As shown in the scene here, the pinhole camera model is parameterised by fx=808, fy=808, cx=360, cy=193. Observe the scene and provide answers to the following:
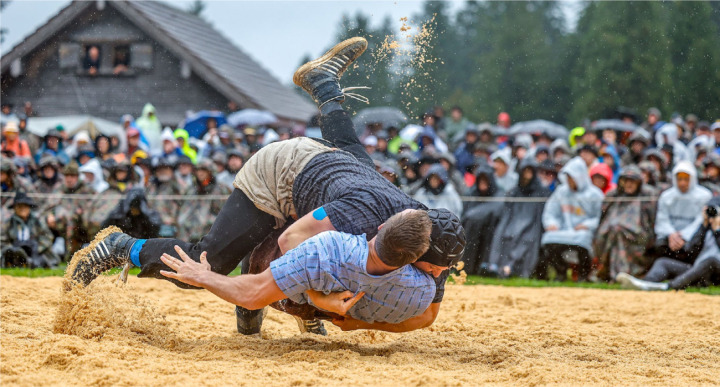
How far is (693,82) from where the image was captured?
24453mm

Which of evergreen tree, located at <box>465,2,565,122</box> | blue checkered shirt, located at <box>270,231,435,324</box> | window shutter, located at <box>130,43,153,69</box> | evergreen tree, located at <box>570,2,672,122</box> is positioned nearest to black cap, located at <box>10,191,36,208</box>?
blue checkered shirt, located at <box>270,231,435,324</box>

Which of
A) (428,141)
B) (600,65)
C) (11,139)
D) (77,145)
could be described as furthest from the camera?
(600,65)

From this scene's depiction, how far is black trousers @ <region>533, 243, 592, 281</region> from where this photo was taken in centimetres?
862

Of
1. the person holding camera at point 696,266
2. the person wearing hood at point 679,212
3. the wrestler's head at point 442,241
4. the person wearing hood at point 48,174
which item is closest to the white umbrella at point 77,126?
the person wearing hood at point 48,174

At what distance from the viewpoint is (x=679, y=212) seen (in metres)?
8.31

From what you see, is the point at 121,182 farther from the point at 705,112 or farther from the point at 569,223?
the point at 705,112

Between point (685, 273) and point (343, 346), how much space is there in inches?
182

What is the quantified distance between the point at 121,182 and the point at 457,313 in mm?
5299

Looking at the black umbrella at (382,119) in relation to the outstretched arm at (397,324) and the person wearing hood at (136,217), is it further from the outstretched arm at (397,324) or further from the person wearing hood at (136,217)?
the outstretched arm at (397,324)

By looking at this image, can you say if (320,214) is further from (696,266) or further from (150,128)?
A: (150,128)

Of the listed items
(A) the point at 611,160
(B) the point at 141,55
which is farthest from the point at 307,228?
(B) the point at 141,55

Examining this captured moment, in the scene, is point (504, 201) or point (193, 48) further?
point (193, 48)

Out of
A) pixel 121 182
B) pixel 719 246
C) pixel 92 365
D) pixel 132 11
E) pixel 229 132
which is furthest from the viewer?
pixel 132 11

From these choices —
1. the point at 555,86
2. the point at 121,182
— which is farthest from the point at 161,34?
the point at 555,86
